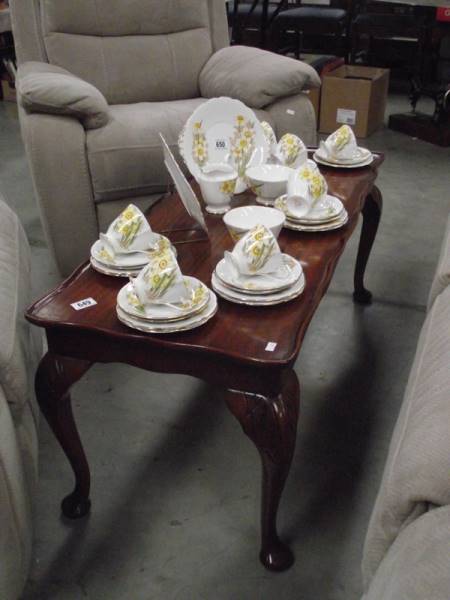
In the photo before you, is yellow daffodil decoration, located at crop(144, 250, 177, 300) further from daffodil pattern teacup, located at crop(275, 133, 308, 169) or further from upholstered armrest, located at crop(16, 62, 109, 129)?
upholstered armrest, located at crop(16, 62, 109, 129)

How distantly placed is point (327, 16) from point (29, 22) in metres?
2.14

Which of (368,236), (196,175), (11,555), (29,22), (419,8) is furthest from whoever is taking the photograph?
(419,8)

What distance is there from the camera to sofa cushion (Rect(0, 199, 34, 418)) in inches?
38.0

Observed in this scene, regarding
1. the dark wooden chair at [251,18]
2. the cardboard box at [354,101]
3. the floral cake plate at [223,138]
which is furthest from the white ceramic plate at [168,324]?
the dark wooden chair at [251,18]

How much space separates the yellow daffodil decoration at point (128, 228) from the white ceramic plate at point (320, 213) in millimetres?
323

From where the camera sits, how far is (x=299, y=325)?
959 mm

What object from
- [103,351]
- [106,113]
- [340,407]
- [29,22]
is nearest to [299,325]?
[103,351]

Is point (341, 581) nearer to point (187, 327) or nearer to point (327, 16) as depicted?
point (187, 327)

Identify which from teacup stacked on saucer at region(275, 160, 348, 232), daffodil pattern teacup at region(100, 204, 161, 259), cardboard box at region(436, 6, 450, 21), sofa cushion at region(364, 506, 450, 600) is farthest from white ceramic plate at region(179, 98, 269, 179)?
cardboard box at region(436, 6, 450, 21)

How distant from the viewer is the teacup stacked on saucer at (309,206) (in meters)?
1.25

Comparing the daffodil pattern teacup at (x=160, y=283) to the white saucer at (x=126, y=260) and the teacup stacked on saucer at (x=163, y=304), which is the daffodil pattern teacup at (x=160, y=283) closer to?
the teacup stacked on saucer at (x=163, y=304)

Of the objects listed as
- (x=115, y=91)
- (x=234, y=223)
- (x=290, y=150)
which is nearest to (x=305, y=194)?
(x=234, y=223)

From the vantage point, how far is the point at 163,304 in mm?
948

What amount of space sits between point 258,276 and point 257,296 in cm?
4
